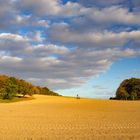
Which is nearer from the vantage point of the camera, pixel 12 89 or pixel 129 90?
pixel 12 89

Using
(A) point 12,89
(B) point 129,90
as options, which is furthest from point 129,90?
(A) point 12,89

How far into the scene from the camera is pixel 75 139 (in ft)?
58.3

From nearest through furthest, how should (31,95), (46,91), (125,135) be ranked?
(125,135) → (31,95) → (46,91)

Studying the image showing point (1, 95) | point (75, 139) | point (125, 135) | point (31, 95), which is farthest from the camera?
point (31, 95)

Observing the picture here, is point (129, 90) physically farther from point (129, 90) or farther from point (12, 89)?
point (12, 89)

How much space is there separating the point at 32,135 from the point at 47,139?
5.94 ft

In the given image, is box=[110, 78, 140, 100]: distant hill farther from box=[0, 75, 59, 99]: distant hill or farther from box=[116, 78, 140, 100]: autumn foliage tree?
box=[0, 75, 59, 99]: distant hill

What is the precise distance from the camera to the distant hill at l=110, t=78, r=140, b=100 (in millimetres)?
97812

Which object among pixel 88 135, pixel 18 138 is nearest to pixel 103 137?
pixel 88 135

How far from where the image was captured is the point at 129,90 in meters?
99.8

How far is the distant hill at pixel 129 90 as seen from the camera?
321 feet

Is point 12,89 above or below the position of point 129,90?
below

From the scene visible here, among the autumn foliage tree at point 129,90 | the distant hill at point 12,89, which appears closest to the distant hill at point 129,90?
the autumn foliage tree at point 129,90

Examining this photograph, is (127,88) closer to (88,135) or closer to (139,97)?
(139,97)
